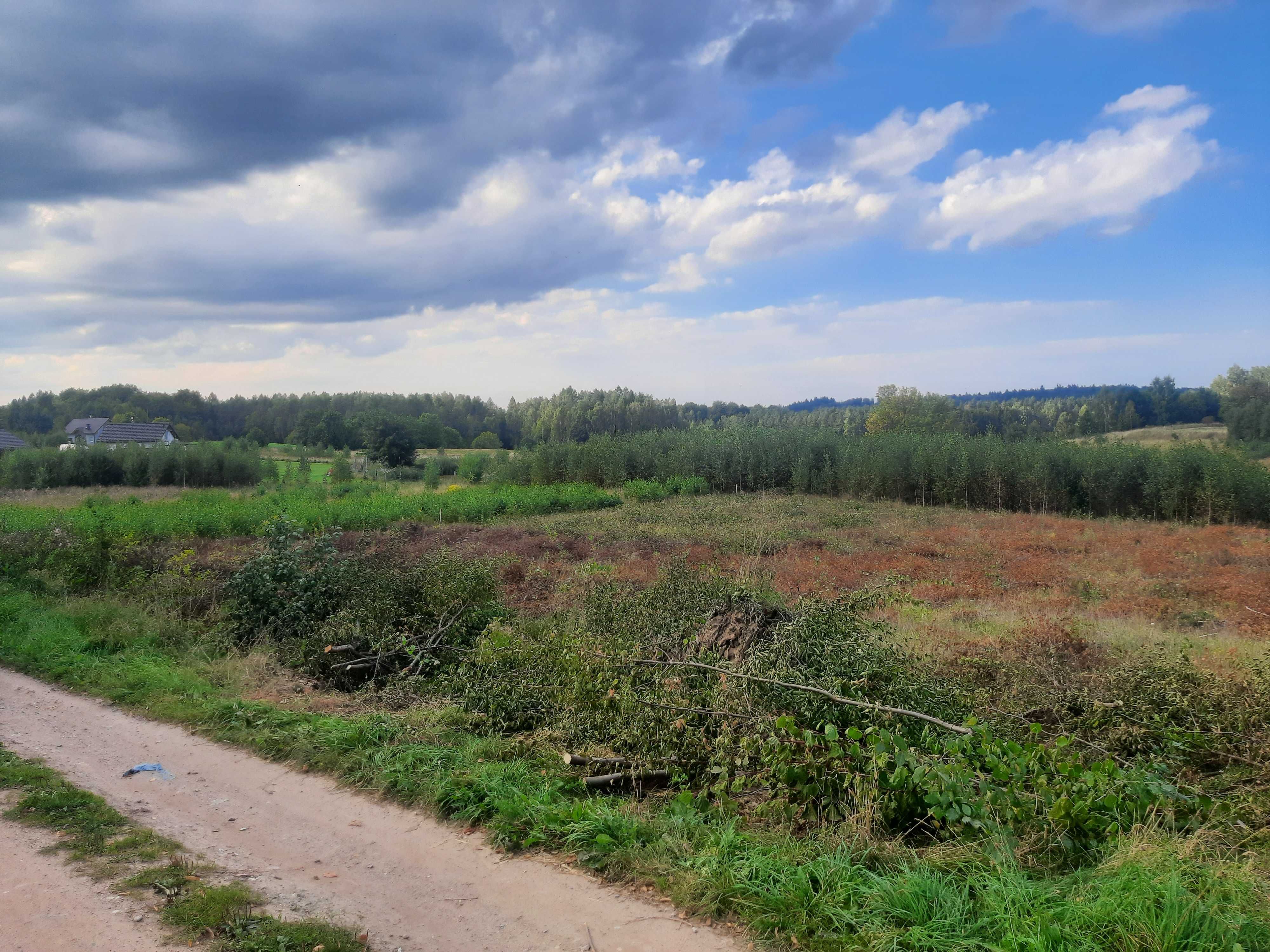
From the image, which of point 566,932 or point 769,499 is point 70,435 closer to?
point 769,499

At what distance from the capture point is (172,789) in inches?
188

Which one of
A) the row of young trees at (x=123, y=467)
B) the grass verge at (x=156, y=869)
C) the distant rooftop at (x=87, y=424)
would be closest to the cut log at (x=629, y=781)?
the grass verge at (x=156, y=869)

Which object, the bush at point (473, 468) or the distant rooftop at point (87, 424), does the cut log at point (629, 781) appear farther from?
the distant rooftop at point (87, 424)

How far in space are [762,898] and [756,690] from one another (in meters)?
1.58

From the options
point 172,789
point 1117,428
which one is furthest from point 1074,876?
point 1117,428

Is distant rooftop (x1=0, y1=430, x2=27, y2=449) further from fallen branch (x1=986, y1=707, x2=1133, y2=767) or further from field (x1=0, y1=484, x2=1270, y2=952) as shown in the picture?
fallen branch (x1=986, y1=707, x2=1133, y2=767)

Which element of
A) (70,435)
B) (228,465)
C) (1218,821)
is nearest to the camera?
(1218,821)

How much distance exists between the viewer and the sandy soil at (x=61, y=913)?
10.1ft

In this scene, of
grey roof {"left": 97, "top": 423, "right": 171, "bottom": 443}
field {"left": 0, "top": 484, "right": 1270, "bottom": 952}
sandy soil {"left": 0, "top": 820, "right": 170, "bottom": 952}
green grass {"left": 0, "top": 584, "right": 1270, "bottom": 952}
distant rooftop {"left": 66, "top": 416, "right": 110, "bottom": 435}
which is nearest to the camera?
green grass {"left": 0, "top": 584, "right": 1270, "bottom": 952}

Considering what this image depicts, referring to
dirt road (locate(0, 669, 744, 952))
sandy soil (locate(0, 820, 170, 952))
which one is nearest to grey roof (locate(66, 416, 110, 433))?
dirt road (locate(0, 669, 744, 952))

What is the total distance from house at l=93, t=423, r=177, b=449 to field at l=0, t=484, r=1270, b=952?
135 ft

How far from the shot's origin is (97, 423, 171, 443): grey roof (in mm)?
47219

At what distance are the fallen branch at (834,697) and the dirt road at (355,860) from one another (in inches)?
61.1

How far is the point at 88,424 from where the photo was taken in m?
53.6
